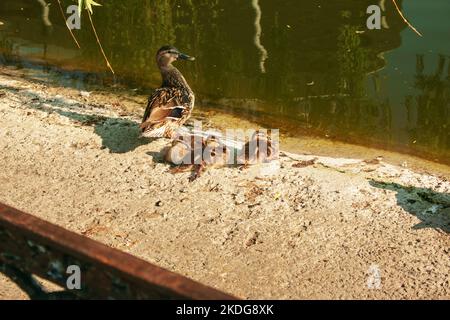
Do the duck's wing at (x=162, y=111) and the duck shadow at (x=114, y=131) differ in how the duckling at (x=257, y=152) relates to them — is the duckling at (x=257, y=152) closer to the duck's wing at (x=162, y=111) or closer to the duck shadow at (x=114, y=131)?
the duck's wing at (x=162, y=111)

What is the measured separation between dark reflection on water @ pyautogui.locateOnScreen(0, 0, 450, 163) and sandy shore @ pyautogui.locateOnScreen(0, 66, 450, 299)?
1.86 meters

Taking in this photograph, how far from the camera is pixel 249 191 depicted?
22.2ft

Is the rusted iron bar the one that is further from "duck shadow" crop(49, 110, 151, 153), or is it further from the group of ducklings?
"duck shadow" crop(49, 110, 151, 153)

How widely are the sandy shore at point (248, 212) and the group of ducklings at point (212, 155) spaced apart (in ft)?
0.35

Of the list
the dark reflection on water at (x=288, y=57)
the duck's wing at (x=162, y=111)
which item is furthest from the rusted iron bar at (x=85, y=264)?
the dark reflection on water at (x=288, y=57)

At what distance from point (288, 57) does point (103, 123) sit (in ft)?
13.7

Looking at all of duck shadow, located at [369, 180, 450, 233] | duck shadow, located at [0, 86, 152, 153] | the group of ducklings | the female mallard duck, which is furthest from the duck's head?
duck shadow, located at [369, 180, 450, 233]

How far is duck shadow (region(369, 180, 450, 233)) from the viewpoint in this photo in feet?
20.1

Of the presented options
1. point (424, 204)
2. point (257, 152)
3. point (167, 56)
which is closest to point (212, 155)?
point (257, 152)

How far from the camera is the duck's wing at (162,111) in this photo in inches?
298

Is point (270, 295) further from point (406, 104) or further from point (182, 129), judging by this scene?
point (406, 104)

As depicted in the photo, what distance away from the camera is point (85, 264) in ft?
8.30
